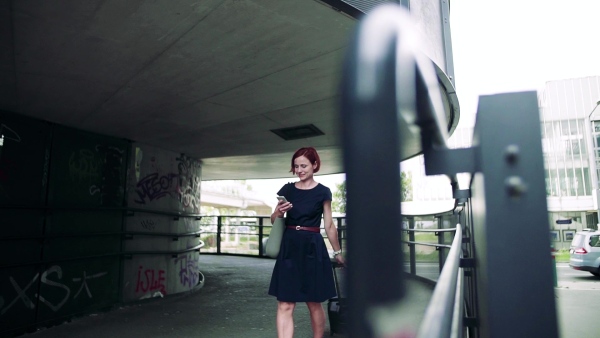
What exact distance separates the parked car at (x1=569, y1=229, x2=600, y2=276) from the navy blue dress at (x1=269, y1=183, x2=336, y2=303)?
1180cm

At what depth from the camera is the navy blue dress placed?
3.16 meters

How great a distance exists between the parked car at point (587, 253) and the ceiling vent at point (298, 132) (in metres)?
10.1

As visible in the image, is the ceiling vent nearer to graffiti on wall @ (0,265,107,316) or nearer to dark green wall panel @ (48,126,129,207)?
dark green wall panel @ (48,126,129,207)

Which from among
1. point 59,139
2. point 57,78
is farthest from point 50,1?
point 59,139

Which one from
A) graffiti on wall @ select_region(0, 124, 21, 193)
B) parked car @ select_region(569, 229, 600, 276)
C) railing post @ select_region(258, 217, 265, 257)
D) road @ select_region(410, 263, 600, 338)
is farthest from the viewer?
railing post @ select_region(258, 217, 265, 257)

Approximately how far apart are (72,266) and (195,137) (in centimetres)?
241

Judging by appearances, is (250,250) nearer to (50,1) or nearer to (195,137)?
(195,137)

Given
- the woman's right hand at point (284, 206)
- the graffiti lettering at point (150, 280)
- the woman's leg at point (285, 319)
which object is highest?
the woman's right hand at point (284, 206)

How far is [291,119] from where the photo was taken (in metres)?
5.55

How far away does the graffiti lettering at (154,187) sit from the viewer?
6.74 metres

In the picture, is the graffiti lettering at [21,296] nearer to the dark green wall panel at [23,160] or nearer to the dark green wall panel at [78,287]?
the dark green wall panel at [78,287]

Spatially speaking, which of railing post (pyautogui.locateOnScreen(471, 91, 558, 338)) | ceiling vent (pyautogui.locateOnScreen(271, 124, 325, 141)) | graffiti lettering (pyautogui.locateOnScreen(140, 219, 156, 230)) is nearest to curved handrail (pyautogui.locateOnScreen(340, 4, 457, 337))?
railing post (pyautogui.locateOnScreen(471, 91, 558, 338))

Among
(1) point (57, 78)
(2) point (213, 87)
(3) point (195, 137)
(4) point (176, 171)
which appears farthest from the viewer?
(4) point (176, 171)

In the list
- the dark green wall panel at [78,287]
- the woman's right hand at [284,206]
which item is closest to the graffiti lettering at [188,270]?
the dark green wall panel at [78,287]
